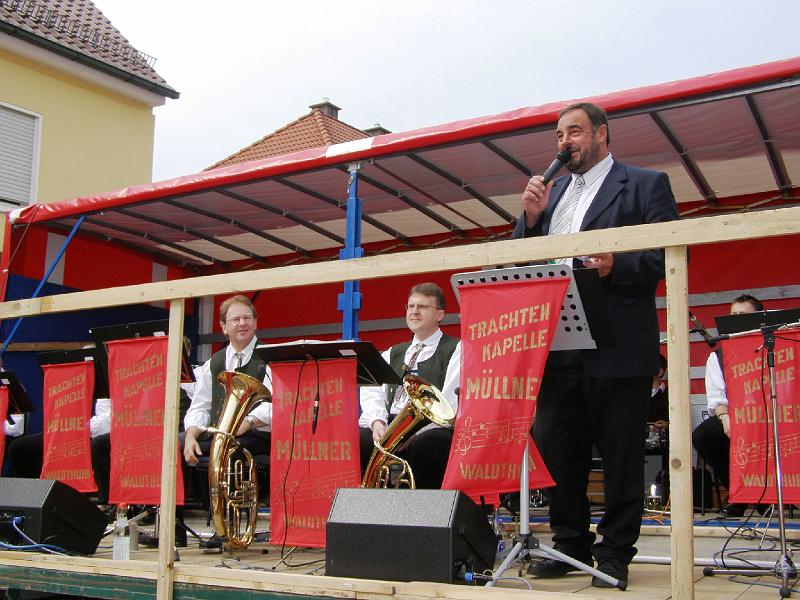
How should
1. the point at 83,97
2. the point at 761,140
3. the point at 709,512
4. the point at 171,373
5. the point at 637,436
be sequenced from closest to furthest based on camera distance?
the point at 637,436, the point at 171,373, the point at 761,140, the point at 709,512, the point at 83,97

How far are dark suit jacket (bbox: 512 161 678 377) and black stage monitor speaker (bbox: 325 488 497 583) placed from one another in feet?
2.53

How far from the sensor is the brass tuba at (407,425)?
3.96m

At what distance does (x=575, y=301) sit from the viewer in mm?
3051

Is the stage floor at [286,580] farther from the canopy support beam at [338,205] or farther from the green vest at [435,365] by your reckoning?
the canopy support beam at [338,205]

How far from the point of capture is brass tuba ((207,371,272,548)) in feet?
14.6

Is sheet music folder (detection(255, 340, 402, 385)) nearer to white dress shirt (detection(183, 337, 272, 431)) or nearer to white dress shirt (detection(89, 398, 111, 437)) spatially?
white dress shirt (detection(183, 337, 272, 431))

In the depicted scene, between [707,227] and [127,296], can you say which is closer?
[707,227]

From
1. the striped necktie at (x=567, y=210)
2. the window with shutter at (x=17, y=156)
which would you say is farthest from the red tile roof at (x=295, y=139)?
the striped necktie at (x=567, y=210)

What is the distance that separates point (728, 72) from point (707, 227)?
306cm

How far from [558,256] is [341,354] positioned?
1307 millimetres

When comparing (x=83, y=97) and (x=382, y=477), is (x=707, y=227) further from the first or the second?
(x=83, y=97)

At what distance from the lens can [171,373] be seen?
143 inches

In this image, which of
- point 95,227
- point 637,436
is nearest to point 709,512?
point 637,436

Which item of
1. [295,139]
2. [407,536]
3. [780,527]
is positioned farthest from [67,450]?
[295,139]
